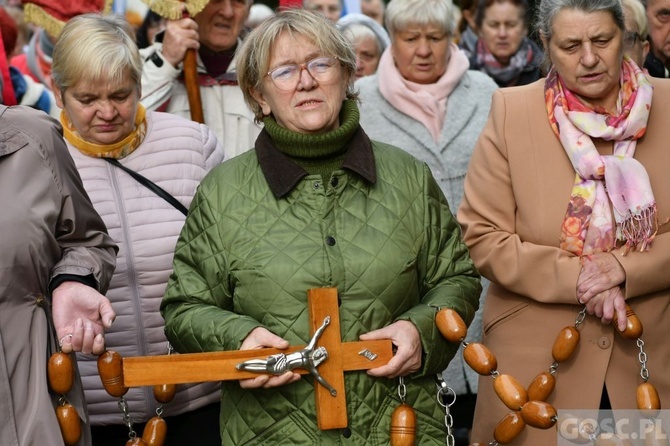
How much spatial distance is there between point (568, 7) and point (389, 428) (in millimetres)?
1637

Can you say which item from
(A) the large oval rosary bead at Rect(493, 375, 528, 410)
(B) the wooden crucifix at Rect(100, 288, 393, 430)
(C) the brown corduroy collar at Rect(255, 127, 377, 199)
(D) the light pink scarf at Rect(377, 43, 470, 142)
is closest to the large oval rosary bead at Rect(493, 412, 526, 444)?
(A) the large oval rosary bead at Rect(493, 375, 528, 410)

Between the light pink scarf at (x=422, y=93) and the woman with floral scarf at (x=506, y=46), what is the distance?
34.9 inches

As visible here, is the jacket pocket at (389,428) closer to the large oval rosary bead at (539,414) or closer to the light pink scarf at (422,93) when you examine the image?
the large oval rosary bead at (539,414)

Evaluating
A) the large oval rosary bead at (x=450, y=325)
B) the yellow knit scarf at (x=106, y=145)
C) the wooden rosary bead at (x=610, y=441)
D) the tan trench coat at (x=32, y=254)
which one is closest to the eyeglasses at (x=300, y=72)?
the tan trench coat at (x=32, y=254)

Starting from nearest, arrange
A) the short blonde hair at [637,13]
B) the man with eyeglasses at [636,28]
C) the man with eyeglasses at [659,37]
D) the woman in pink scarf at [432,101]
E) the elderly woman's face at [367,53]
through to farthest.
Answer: the man with eyeglasses at [636,28] → the short blonde hair at [637,13] → the woman in pink scarf at [432,101] → the man with eyeglasses at [659,37] → the elderly woman's face at [367,53]

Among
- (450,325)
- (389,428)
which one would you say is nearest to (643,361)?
(450,325)

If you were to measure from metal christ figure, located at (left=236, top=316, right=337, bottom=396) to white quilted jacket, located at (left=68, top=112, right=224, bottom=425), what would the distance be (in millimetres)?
1009

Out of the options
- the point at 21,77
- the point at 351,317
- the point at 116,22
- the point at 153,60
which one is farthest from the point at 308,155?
the point at 21,77

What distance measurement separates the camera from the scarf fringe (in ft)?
13.1

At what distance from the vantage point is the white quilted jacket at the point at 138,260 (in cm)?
419

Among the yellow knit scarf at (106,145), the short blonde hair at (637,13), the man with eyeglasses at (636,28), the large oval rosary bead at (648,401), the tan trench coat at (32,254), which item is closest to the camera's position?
the tan trench coat at (32,254)

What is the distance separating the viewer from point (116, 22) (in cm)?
444

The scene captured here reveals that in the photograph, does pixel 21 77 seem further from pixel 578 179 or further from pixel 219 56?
pixel 578 179

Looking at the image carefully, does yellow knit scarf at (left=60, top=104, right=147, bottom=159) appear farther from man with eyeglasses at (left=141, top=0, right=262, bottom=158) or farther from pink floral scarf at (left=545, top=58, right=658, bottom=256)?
pink floral scarf at (left=545, top=58, right=658, bottom=256)
